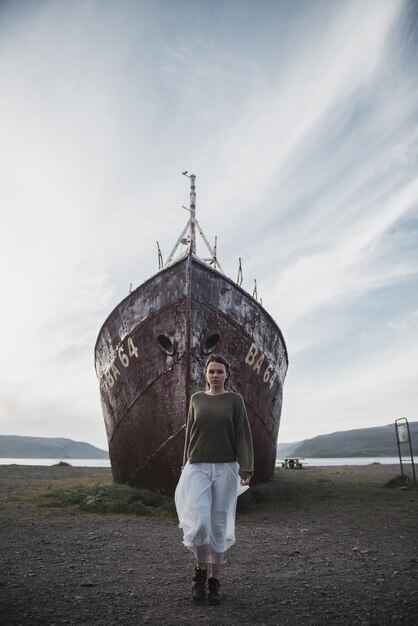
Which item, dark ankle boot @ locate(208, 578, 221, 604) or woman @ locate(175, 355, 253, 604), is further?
woman @ locate(175, 355, 253, 604)

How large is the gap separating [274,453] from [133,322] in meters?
4.45

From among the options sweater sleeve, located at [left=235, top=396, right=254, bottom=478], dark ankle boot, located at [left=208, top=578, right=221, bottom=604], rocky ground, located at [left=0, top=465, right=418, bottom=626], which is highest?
sweater sleeve, located at [left=235, top=396, right=254, bottom=478]

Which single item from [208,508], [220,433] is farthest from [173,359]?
[208,508]

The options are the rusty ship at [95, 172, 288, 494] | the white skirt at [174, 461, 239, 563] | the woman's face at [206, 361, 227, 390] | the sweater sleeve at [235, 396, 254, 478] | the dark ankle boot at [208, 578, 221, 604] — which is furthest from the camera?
the rusty ship at [95, 172, 288, 494]

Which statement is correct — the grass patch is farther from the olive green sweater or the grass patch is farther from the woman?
the olive green sweater

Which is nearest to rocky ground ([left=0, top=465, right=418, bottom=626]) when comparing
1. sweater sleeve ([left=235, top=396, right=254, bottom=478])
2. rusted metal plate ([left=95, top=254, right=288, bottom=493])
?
sweater sleeve ([left=235, top=396, right=254, bottom=478])

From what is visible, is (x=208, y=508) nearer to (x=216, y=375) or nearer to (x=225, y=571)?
(x=216, y=375)

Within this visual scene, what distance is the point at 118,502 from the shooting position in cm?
666

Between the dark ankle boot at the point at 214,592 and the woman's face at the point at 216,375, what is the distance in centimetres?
130

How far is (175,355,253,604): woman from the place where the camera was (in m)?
2.95

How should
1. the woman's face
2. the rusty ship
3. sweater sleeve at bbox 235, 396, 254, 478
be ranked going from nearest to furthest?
1. sweater sleeve at bbox 235, 396, 254, 478
2. the woman's face
3. the rusty ship

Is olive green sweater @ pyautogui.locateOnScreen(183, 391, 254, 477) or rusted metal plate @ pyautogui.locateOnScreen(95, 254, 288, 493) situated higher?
rusted metal plate @ pyautogui.locateOnScreen(95, 254, 288, 493)

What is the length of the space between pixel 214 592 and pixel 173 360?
4.28m

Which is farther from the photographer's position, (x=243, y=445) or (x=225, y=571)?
(x=225, y=571)
